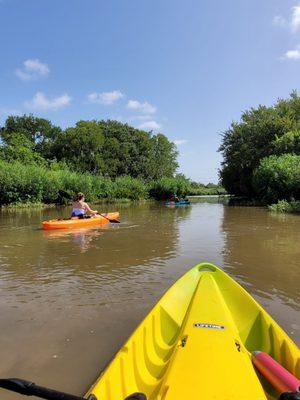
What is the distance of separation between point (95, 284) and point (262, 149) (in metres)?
38.0

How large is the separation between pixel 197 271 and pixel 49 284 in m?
2.96

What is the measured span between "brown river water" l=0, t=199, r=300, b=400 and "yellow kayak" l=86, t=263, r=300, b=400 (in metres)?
0.63

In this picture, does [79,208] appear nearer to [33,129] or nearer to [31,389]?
[31,389]

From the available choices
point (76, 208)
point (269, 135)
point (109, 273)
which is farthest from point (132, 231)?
point (269, 135)

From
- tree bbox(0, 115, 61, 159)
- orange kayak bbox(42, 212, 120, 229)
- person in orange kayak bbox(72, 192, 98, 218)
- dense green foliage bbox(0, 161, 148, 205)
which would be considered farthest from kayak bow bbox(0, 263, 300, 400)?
tree bbox(0, 115, 61, 159)

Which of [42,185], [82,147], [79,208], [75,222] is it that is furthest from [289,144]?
[82,147]

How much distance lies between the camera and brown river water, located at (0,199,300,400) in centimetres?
418

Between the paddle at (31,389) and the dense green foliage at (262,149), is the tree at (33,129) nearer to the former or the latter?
the dense green foliage at (262,149)

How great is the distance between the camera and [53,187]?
32.2m

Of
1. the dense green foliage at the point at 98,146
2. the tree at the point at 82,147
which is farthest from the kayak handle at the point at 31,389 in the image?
the tree at the point at 82,147

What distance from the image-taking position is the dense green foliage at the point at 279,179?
28.9 meters

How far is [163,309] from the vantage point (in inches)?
176

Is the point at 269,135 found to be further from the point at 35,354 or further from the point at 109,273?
the point at 35,354

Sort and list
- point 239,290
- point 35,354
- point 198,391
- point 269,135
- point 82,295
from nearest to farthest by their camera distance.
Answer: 1. point 198,391
2. point 35,354
3. point 239,290
4. point 82,295
5. point 269,135
